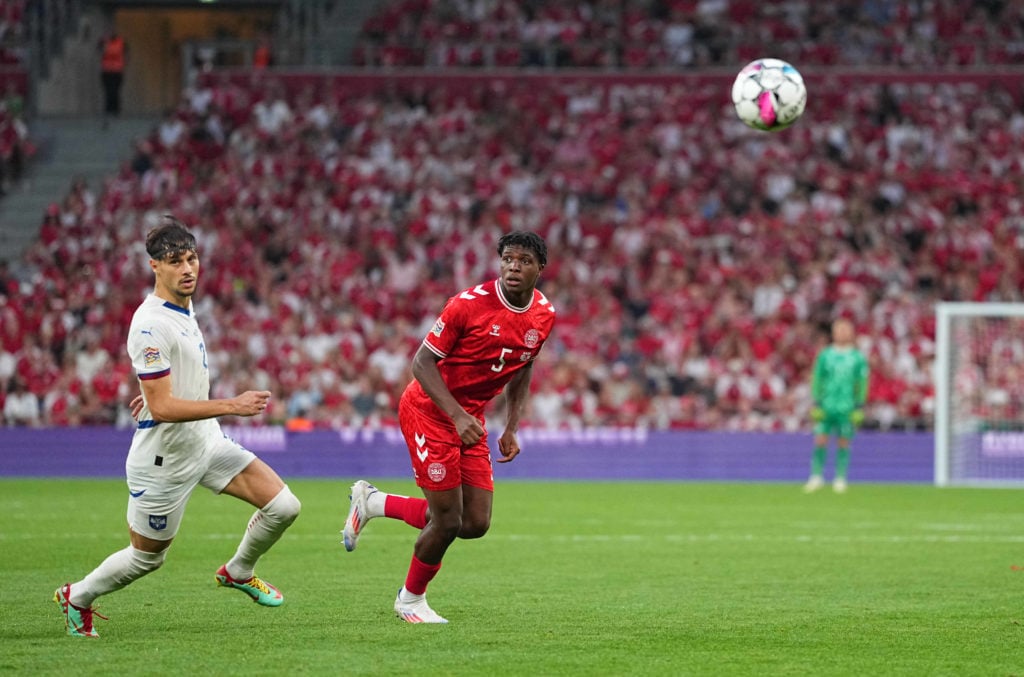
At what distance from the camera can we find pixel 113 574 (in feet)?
25.8

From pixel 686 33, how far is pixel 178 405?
992 inches

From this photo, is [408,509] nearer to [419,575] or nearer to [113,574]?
[419,575]

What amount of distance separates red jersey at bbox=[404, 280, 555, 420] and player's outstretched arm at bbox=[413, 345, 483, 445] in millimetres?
74

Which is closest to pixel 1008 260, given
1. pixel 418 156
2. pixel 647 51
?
pixel 647 51

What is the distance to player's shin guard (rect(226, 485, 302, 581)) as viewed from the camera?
27.5 feet

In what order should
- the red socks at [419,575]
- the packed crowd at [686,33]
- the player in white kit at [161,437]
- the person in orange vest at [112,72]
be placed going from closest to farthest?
1. the player in white kit at [161,437]
2. the red socks at [419,575]
3. the packed crowd at [686,33]
4. the person in orange vest at [112,72]

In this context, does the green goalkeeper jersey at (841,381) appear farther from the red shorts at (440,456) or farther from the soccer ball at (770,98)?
the red shorts at (440,456)

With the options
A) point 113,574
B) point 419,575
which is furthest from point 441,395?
point 113,574

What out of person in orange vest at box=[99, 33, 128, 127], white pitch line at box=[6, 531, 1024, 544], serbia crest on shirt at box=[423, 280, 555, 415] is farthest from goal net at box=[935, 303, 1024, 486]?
person in orange vest at box=[99, 33, 128, 127]

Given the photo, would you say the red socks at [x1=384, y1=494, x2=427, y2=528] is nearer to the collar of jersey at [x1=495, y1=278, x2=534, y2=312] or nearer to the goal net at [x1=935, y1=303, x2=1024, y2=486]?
the collar of jersey at [x1=495, y1=278, x2=534, y2=312]

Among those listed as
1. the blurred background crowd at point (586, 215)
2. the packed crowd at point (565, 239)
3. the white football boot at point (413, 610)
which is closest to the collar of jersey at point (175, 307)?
the white football boot at point (413, 610)

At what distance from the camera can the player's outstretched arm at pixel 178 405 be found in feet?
24.3

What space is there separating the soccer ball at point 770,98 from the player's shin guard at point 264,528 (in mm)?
7591

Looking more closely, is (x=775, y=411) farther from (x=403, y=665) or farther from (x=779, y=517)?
(x=403, y=665)
